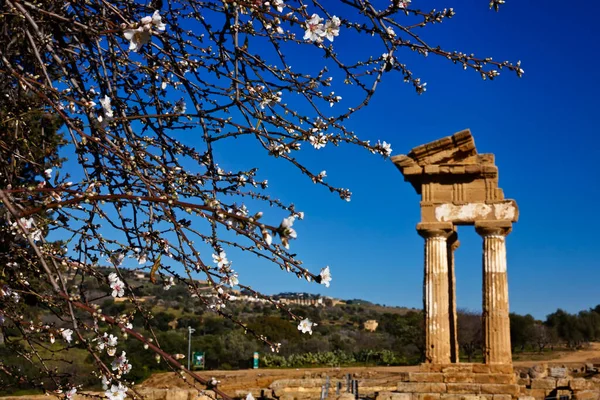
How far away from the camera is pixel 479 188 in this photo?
52.2 feet

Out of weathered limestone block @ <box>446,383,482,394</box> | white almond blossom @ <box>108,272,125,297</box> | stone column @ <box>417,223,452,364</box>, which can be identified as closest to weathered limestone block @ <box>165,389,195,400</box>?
stone column @ <box>417,223,452,364</box>

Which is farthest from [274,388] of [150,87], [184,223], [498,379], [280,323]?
[280,323]

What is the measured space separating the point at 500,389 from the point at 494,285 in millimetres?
2752

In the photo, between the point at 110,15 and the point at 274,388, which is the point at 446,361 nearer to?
the point at 274,388

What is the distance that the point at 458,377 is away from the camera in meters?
14.5

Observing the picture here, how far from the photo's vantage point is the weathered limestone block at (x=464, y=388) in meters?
13.9

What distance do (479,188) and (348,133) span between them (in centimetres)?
1275

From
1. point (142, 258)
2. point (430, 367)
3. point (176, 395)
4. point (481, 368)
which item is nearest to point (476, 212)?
point (481, 368)

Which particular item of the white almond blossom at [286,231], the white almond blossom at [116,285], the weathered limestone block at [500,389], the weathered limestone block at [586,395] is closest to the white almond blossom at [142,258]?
the white almond blossom at [116,285]

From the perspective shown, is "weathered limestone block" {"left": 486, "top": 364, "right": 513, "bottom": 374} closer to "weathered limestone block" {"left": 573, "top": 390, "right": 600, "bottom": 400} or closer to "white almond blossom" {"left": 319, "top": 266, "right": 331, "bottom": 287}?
"weathered limestone block" {"left": 573, "top": 390, "right": 600, "bottom": 400}

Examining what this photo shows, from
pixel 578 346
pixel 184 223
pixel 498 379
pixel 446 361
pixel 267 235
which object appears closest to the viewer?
pixel 267 235

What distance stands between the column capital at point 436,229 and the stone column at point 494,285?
2.13 feet

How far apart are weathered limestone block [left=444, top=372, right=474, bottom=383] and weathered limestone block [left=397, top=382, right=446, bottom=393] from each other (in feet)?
1.08

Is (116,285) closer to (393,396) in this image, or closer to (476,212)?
(393,396)
